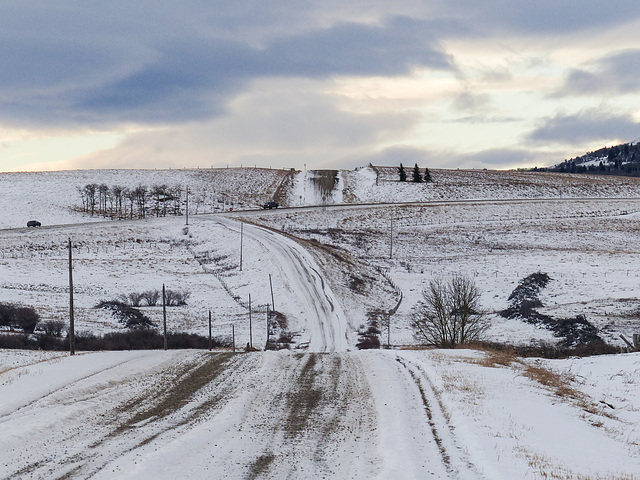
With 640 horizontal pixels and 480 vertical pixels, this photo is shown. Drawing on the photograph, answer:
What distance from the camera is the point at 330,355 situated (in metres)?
27.8

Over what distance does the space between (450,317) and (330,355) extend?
65.1ft

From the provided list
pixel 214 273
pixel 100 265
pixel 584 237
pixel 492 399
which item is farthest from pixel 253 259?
pixel 492 399

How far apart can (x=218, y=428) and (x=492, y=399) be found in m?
7.64

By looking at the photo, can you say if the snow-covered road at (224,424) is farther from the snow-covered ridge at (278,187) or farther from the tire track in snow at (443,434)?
the snow-covered ridge at (278,187)

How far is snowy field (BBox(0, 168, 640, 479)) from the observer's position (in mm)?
11219

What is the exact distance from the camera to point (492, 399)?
16109mm

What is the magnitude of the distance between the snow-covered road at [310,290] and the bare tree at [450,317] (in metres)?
7.64

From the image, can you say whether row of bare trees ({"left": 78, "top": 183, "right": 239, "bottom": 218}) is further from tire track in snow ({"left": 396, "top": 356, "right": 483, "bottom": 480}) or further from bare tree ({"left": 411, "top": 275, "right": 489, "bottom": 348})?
tire track in snow ({"left": 396, "top": 356, "right": 483, "bottom": 480})

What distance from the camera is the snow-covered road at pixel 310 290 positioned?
53.7m

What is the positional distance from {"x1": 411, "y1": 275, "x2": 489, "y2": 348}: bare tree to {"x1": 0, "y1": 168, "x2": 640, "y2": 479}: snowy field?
2.20 metres

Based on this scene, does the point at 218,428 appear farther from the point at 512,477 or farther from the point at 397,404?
the point at 512,477

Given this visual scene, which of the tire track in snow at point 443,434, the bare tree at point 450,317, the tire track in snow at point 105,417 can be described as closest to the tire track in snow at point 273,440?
the tire track in snow at point 105,417

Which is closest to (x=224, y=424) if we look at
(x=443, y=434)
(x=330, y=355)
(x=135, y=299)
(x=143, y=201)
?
(x=443, y=434)

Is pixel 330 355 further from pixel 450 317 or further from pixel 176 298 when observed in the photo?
pixel 176 298
